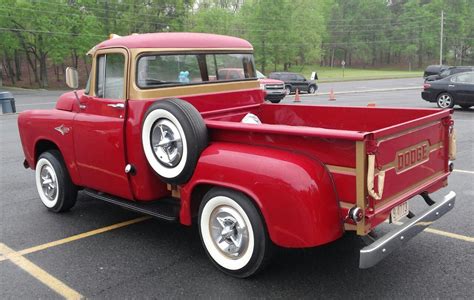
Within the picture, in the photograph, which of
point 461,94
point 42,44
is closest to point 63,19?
point 42,44

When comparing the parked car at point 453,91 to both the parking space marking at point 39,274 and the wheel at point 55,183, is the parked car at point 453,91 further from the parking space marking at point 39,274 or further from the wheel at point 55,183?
the parking space marking at point 39,274

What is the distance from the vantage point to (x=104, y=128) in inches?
182

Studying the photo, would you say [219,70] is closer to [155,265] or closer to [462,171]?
[155,265]

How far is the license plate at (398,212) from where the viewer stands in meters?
3.62

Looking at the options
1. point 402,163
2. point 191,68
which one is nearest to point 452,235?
point 402,163

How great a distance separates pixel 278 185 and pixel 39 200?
4223mm

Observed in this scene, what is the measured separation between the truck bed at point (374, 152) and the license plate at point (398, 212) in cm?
7

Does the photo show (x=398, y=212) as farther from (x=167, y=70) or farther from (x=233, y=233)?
(x=167, y=70)

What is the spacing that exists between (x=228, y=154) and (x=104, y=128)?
1.59m

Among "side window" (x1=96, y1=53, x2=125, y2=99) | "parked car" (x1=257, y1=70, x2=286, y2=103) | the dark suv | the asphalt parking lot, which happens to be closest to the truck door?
"side window" (x1=96, y1=53, x2=125, y2=99)

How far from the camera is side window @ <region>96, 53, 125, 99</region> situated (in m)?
4.64

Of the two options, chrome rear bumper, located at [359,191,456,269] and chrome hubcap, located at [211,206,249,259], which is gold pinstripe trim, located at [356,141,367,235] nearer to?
chrome rear bumper, located at [359,191,456,269]

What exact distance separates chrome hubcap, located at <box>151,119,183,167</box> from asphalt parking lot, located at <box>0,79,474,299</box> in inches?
37.4

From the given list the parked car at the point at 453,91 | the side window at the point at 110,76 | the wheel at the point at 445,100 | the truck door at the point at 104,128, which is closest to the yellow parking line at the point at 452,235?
the truck door at the point at 104,128
